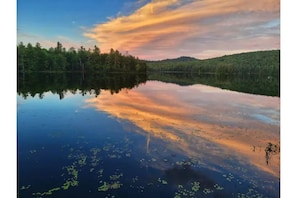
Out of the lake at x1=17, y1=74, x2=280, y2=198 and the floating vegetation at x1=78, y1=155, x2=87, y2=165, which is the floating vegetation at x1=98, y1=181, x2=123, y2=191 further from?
the floating vegetation at x1=78, y1=155, x2=87, y2=165

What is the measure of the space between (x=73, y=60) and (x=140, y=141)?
3.63 feet

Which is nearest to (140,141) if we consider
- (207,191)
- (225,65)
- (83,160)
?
(83,160)

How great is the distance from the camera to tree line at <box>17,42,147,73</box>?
2962mm

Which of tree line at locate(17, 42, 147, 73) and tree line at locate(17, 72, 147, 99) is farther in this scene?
tree line at locate(17, 72, 147, 99)

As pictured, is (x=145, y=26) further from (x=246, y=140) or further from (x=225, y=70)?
(x=246, y=140)

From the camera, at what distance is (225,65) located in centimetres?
355

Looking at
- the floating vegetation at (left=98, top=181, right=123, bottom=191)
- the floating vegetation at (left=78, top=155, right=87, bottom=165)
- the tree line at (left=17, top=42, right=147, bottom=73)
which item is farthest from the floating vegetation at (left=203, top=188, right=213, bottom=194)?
the tree line at (left=17, top=42, right=147, bottom=73)

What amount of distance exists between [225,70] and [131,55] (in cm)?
116

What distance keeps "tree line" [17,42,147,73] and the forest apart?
269 mm

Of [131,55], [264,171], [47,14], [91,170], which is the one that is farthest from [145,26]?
[264,171]

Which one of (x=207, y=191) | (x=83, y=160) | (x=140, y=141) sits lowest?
(x=207, y=191)

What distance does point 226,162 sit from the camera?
305 cm

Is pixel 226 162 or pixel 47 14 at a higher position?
pixel 47 14

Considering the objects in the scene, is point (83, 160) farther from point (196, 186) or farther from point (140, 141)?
point (196, 186)
